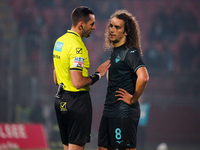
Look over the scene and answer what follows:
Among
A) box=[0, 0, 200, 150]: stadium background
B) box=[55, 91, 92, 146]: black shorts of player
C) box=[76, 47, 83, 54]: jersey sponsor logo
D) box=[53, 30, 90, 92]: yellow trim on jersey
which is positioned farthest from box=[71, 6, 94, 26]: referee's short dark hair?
box=[0, 0, 200, 150]: stadium background

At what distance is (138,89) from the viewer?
3.54 metres

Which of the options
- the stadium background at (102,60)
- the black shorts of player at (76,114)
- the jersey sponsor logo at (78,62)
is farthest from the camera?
the stadium background at (102,60)

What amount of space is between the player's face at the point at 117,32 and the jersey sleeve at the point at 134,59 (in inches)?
7.0

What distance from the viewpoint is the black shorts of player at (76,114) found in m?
3.45

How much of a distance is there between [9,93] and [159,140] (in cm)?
455

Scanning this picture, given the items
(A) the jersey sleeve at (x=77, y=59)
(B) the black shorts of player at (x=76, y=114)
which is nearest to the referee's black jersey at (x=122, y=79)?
(B) the black shorts of player at (x=76, y=114)

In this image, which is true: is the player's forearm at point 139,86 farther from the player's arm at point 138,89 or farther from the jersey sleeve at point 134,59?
the jersey sleeve at point 134,59

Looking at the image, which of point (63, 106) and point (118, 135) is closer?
point (63, 106)

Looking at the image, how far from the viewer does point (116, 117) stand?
3652 mm

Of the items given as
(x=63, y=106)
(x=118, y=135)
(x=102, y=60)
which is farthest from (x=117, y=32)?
(x=102, y=60)

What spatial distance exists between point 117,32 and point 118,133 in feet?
3.18

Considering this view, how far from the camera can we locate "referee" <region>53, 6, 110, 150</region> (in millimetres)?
3377

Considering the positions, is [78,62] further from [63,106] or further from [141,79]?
[141,79]

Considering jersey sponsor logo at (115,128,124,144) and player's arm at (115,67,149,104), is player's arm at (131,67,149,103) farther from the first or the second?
jersey sponsor logo at (115,128,124,144)
